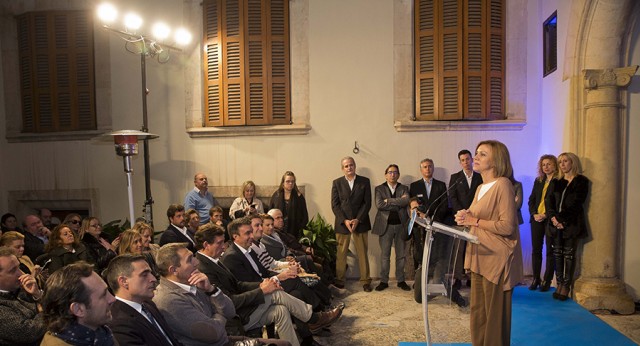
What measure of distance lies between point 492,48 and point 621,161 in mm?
2474

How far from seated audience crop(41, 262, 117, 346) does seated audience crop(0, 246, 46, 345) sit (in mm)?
672

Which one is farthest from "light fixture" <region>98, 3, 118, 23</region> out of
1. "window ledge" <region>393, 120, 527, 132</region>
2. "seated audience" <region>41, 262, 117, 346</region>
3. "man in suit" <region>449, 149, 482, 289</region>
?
"seated audience" <region>41, 262, 117, 346</region>

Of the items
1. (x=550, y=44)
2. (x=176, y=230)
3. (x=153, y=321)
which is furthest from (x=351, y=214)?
(x=153, y=321)

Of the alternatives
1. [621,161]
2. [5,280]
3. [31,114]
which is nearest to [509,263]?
[5,280]

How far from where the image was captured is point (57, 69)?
26.2ft

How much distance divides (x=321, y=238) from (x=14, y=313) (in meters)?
4.66

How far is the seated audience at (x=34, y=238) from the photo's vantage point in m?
5.49

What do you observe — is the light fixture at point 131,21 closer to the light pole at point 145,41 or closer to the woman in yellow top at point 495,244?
the light pole at point 145,41

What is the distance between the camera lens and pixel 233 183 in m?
7.63

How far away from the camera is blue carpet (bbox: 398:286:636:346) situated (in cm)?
419

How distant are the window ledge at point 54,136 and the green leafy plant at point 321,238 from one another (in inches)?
145

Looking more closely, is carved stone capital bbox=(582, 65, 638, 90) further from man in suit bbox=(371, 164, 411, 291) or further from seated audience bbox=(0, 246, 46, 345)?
seated audience bbox=(0, 246, 46, 345)

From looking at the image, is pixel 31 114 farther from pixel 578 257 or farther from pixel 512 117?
pixel 578 257

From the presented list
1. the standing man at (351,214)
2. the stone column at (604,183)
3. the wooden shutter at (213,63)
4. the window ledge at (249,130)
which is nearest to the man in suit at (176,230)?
the standing man at (351,214)
